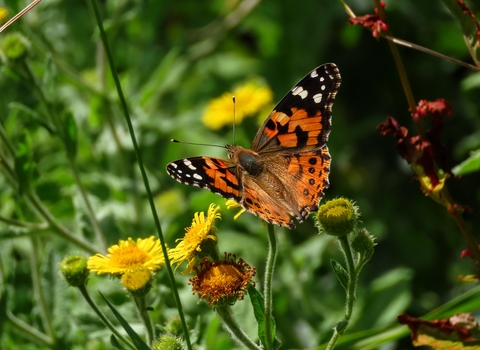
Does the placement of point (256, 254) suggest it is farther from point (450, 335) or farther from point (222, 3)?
point (222, 3)

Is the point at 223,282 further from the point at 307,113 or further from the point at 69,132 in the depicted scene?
the point at 69,132

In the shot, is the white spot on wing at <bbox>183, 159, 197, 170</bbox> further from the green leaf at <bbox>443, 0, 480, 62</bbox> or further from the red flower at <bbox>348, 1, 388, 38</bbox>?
the green leaf at <bbox>443, 0, 480, 62</bbox>

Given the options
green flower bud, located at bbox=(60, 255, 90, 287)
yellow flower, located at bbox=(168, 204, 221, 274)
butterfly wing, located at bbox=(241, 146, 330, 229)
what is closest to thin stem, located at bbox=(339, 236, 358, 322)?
butterfly wing, located at bbox=(241, 146, 330, 229)

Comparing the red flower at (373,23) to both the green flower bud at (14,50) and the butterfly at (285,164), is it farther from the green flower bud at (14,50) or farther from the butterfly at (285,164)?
the green flower bud at (14,50)

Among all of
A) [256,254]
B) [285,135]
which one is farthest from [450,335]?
[256,254]

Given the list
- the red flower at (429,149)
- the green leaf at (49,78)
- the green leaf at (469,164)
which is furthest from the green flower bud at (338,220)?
the green leaf at (49,78)

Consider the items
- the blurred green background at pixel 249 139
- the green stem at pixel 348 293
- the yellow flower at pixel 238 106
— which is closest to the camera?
the green stem at pixel 348 293
